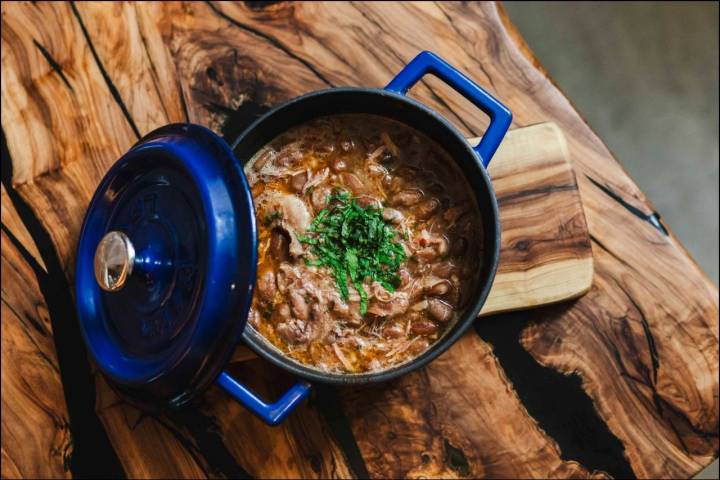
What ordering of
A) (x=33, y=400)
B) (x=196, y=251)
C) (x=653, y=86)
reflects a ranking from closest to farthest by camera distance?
(x=196, y=251)
(x=33, y=400)
(x=653, y=86)

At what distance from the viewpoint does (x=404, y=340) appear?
211cm

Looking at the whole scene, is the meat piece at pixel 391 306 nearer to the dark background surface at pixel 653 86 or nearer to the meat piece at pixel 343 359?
the meat piece at pixel 343 359

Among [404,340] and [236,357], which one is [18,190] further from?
[404,340]

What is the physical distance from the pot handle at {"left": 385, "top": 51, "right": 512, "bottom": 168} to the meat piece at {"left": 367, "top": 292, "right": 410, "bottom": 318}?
509 millimetres

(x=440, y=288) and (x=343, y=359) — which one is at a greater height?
(x=440, y=288)

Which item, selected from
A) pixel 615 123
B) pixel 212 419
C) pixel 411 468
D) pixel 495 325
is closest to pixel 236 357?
pixel 212 419

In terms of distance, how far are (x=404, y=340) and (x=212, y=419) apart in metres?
0.83

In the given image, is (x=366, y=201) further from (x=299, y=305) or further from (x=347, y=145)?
(x=299, y=305)

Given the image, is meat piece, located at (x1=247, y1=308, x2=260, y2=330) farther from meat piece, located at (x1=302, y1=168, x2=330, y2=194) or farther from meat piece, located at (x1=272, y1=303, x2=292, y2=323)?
meat piece, located at (x1=302, y1=168, x2=330, y2=194)

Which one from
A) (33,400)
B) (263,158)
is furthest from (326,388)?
(33,400)

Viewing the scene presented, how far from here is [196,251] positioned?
1848mm

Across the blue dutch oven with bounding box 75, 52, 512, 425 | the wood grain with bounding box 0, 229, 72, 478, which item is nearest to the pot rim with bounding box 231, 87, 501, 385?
the blue dutch oven with bounding box 75, 52, 512, 425

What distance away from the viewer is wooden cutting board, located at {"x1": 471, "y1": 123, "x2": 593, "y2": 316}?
90.3 inches

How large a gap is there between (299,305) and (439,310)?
46 cm
